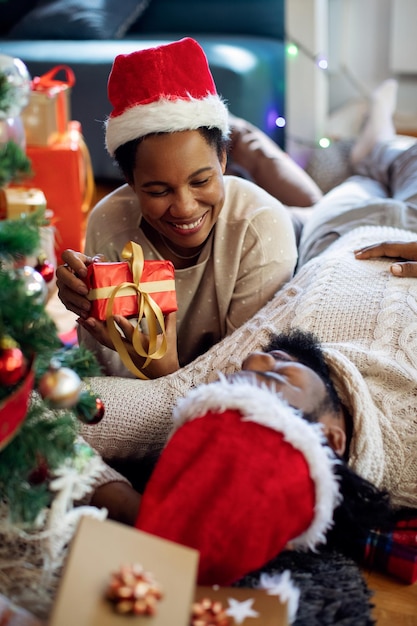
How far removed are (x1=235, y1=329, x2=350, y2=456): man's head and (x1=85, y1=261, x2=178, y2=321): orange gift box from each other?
0.24 meters

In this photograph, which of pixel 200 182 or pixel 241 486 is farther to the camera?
pixel 200 182

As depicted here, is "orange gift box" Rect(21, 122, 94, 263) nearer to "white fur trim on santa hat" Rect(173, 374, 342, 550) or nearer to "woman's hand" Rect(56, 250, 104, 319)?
"woman's hand" Rect(56, 250, 104, 319)

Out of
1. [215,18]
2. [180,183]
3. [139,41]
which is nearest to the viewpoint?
[180,183]

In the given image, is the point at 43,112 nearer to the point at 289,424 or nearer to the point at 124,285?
the point at 124,285

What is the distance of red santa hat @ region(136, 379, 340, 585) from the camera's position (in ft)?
3.21

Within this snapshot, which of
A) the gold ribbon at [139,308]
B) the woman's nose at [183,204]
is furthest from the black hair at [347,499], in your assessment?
the woman's nose at [183,204]

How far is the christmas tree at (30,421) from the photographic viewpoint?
88cm

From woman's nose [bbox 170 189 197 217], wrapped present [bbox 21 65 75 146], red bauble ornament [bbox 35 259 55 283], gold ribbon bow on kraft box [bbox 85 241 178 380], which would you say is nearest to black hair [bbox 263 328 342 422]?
gold ribbon bow on kraft box [bbox 85 241 178 380]

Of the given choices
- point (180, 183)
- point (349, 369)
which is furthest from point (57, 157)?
point (349, 369)

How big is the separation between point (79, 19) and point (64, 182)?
3.74 ft

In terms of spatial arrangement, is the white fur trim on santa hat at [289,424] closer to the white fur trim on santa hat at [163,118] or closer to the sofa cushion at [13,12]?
the white fur trim on santa hat at [163,118]

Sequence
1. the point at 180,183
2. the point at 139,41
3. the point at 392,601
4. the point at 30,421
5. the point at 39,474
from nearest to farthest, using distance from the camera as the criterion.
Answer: the point at 30,421, the point at 39,474, the point at 392,601, the point at 180,183, the point at 139,41

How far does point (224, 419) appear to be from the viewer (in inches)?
40.6

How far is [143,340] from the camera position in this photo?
4.58 feet
